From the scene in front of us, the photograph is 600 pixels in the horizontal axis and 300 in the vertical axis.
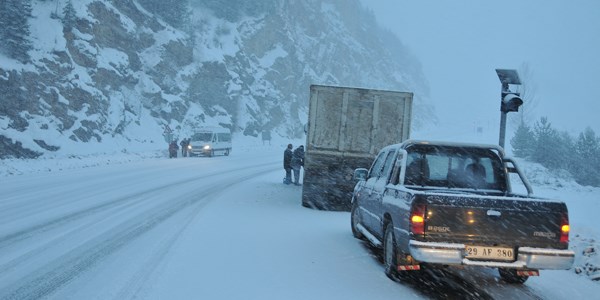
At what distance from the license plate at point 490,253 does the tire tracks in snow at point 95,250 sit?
12.5 ft

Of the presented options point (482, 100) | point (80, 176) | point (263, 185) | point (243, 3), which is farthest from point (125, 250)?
point (482, 100)

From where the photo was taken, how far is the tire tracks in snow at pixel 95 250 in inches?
211

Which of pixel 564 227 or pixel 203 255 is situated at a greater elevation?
pixel 564 227

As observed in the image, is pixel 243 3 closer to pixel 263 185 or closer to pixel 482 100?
pixel 263 185

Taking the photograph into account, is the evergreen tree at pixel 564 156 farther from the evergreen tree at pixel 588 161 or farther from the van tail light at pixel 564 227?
the van tail light at pixel 564 227

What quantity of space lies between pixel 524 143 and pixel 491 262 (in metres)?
38.5

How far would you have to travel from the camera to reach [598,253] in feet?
25.6

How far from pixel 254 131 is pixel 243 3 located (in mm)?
22159

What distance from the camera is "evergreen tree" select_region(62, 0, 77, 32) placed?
3747cm

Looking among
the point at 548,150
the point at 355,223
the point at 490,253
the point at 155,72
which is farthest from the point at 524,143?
the point at 490,253

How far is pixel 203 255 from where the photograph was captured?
23.4ft

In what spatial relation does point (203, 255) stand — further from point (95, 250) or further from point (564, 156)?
point (564, 156)

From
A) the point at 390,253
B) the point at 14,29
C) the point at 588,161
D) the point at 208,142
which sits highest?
the point at 14,29

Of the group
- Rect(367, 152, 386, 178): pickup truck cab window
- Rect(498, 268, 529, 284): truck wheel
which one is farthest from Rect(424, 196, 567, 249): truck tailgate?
Rect(367, 152, 386, 178): pickup truck cab window
